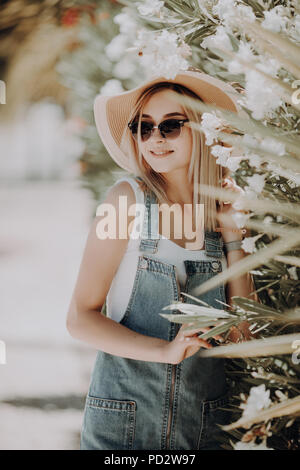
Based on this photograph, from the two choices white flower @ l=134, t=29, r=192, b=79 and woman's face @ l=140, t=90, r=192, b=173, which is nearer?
white flower @ l=134, t=29, r=192, b=79

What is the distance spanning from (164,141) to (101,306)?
44 centimetres

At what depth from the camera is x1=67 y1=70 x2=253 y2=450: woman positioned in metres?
1.23

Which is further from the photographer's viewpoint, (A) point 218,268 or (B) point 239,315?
(A) point 218,268

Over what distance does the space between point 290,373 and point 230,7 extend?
666 millimetres

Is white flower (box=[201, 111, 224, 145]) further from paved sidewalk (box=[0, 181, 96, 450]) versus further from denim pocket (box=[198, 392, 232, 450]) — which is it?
paved sidewalk (box=[0, 181, 96, 450])

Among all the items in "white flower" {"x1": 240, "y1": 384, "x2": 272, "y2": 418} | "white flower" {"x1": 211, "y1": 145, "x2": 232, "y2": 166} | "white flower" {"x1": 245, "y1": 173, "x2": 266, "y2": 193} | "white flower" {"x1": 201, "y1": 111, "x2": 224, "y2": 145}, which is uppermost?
"white flower" {"x1": 201, "y1": 111, "x2": 224, "y2": 145}

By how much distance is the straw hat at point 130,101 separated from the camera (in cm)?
135

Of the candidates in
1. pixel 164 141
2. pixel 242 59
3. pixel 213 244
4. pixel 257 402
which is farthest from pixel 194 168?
pixel 257 402

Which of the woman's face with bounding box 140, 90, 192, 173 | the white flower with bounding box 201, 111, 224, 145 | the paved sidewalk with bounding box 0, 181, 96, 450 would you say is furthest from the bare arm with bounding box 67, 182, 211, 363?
the paved sidewalk with bounding box 0, 181, 96, 450

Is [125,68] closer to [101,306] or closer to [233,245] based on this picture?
[233,245]

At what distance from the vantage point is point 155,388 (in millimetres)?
1241

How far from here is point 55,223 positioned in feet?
36.9
